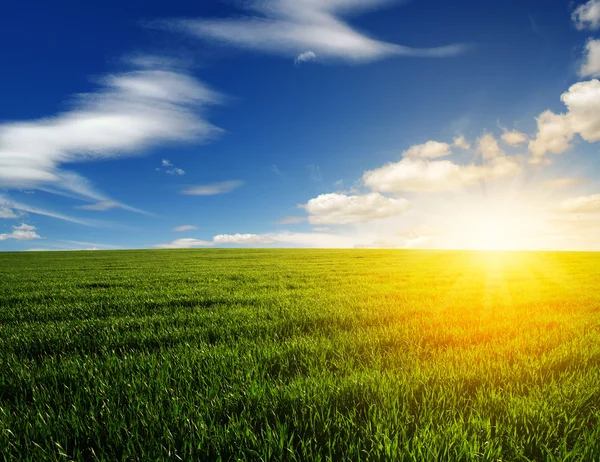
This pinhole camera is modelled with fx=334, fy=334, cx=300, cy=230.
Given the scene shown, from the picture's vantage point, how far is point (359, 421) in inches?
103

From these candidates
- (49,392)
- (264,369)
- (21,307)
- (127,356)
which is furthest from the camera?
(21,307)

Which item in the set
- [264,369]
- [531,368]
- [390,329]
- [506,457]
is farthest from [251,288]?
[506,457]

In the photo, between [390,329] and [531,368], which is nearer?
[531,368]

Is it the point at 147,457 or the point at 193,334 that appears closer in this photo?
the point at 147,457

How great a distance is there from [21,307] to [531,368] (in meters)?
10.8

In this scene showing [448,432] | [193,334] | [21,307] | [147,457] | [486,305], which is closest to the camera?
[147,457]

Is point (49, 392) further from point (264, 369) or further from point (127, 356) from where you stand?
point (264, 369)

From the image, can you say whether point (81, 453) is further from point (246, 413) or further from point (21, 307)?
point (21, 307)

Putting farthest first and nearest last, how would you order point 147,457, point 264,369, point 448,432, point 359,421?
point 264,369 → point 359,421 → point 448,432 → point 147,457

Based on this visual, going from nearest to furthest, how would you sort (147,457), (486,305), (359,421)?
(147,457)
(359,421)
(486,305)

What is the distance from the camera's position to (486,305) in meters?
7.85

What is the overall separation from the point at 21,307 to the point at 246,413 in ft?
29.3

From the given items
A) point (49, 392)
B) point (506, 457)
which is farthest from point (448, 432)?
point (49, 392)

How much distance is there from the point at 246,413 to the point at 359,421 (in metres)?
0.90
